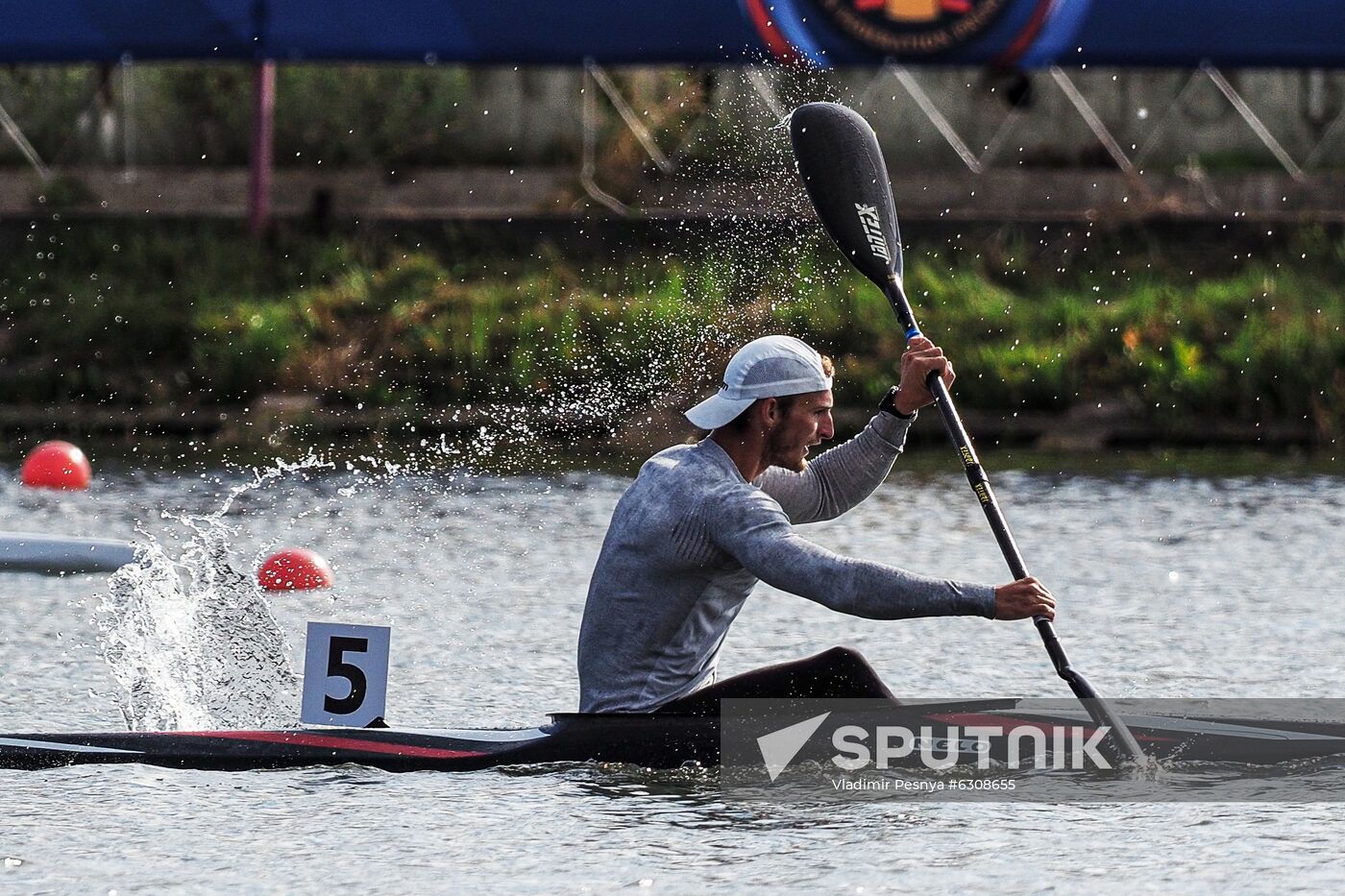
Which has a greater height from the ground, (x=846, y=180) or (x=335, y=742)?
(x=846, y=180)

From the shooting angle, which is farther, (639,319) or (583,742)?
(639,319)

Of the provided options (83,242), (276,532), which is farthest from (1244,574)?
(83,242)

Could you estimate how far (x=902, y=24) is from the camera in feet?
61.3

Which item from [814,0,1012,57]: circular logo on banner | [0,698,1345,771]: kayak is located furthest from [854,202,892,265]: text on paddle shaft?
[814,0,1012,57]: circular logo on banner

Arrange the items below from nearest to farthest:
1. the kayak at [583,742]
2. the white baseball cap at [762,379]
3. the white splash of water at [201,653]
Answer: the white baseball cap at [762,379] < the kayak at [583,742] < the white splash of water at [201,653]

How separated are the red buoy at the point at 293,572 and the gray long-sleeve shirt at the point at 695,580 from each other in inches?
153

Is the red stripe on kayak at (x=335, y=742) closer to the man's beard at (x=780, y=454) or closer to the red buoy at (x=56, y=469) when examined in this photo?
the man's beard at (x=780, y=454)

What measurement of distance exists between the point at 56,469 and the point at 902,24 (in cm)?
861

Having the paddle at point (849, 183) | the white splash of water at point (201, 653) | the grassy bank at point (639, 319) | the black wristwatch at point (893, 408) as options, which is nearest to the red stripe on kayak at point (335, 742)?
the white splash of water at point (201, 653)

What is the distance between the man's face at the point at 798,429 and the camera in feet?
19.6

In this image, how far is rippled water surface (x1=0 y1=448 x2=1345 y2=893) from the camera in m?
5.46

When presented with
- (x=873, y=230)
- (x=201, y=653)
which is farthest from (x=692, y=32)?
(x=201, y=653)

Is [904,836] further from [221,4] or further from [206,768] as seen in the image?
[221,4]

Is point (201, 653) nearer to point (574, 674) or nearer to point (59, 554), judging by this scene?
point (574, 674)
